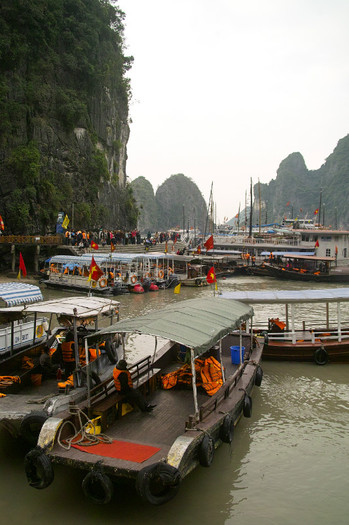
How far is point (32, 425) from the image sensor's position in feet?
21.0

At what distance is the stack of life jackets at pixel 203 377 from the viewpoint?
25.3 ft

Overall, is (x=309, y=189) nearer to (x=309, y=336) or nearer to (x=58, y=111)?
(x=58, y=111)

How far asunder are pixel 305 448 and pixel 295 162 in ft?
473

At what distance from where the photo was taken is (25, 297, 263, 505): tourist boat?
204 inches

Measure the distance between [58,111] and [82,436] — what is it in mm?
34621

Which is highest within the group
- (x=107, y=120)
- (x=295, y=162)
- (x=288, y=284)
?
(x=295, y=162)

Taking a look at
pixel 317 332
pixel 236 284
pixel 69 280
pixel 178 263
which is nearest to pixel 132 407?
pixel 317 332

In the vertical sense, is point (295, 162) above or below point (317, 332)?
above

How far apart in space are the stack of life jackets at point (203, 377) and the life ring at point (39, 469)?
9.88ft

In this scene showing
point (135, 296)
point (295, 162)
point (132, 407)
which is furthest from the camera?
point (295, 162)

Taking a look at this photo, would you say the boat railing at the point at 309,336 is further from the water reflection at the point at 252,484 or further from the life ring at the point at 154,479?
the life ring at the point at 154,479

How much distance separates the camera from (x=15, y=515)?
18.2 ft

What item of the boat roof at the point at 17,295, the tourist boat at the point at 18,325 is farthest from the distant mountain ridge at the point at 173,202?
the boat roof at the point at 17,295

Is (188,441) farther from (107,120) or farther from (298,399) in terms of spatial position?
(107,120)
